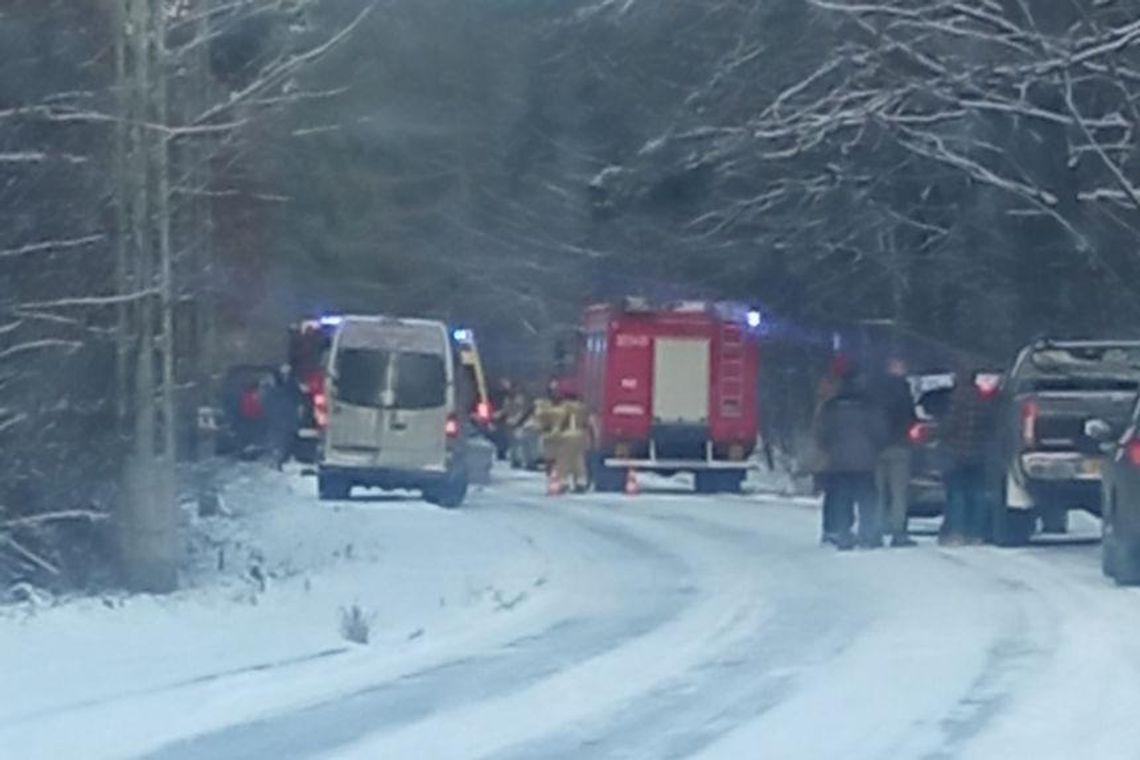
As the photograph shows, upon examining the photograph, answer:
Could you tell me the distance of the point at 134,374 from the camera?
A: 1972 cm

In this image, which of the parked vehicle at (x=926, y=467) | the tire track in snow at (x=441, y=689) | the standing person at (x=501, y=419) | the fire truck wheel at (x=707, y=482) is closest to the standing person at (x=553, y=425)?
the fire truck wheel at (x=707, y=482)

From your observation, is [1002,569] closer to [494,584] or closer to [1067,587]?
[1067,587]

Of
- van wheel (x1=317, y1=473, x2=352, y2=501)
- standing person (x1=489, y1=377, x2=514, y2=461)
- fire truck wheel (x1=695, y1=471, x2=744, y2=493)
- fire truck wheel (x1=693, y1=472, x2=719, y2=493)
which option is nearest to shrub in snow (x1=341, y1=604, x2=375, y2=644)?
van wheel (x1=317, y1=473, x2=352, y2=501)

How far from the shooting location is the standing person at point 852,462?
25703mm

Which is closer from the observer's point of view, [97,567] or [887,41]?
[97,567]

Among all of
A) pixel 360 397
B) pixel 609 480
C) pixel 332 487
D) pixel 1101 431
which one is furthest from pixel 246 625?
pixel 609 480

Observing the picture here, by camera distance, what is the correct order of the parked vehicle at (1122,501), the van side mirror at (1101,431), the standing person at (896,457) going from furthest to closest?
the standing person at (896,457)
the van side mirror at (1101,431)
the parked vehicle at (1122,501)

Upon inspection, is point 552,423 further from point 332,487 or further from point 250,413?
point 250,413

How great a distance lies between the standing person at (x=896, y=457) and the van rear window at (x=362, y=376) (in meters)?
9.76

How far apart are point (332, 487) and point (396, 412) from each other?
1456 mm

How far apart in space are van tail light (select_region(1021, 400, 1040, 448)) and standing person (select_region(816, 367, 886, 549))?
1327 millimetres

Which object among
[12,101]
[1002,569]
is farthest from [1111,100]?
[12,101]

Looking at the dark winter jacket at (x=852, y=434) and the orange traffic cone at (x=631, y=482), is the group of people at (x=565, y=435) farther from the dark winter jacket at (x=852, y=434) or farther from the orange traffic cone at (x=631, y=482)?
the dark winter jacket at (x=852, y=434)

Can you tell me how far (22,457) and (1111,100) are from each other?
17.6m
